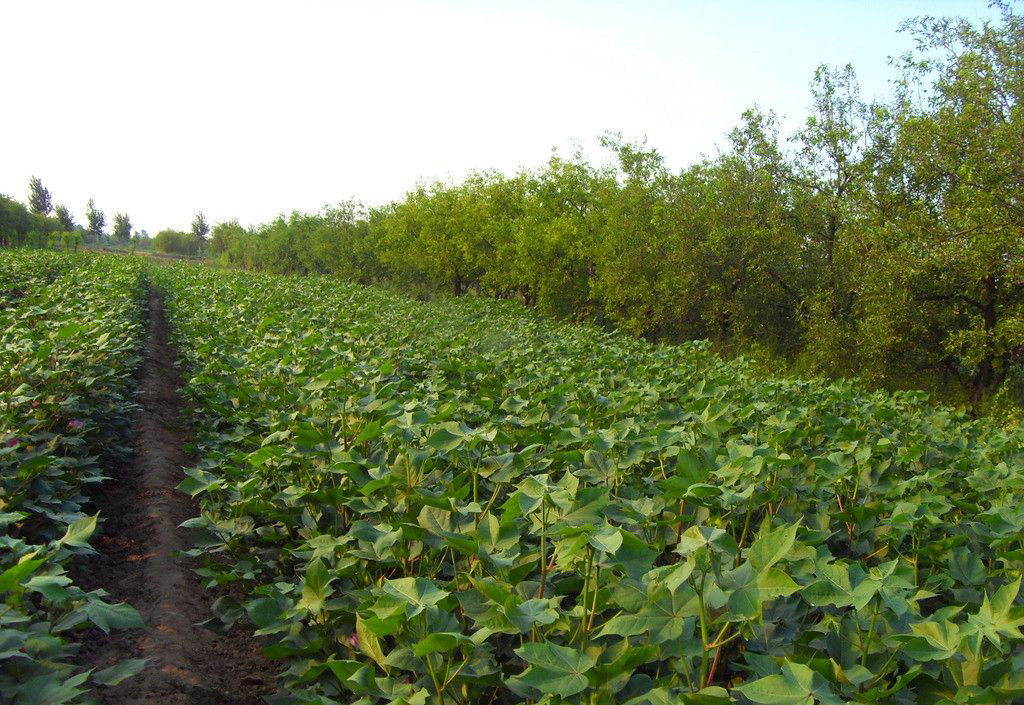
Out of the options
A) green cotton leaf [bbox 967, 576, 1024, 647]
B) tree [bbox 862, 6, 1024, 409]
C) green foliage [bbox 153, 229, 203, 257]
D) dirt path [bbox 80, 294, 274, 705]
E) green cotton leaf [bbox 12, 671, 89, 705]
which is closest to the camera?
green cotton leaf [bbox 967, 576, 1024, 647]

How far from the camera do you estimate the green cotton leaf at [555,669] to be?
1.36 m

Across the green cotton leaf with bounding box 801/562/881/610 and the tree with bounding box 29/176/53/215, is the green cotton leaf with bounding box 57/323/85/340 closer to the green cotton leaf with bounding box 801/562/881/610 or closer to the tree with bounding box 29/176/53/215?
the green cotton leaf with bounding box 801/562/881/610

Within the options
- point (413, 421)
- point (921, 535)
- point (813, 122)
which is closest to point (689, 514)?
point (921, 535)

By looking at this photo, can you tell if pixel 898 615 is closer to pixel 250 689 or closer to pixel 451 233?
pixel 250 689

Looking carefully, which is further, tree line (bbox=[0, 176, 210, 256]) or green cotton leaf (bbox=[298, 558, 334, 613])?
tree line (bbox=[0, 176, 210, 256])

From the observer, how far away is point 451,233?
36.2 metres

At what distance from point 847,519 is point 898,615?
996 mm

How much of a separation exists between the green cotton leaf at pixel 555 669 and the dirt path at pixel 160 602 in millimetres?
1668

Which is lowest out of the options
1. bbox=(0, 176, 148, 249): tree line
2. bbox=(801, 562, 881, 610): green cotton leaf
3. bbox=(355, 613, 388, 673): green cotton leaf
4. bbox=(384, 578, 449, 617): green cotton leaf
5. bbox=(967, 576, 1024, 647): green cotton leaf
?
bbox=(355, 613, 388, 673): green cotton leaf

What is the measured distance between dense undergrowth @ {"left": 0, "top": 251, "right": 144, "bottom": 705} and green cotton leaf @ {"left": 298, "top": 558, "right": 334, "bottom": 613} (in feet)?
1.62

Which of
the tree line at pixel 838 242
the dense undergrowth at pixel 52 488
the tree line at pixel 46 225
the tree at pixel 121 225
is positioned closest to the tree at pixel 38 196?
the tree line at pixel 46 225

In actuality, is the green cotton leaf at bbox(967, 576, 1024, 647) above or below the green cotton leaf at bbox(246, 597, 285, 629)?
above

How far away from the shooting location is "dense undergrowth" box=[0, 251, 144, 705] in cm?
160

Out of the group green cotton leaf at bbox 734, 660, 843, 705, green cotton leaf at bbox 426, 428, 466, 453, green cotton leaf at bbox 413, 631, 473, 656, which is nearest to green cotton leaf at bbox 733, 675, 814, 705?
green cotton leaf at bbox 734, 660, 843, 705
